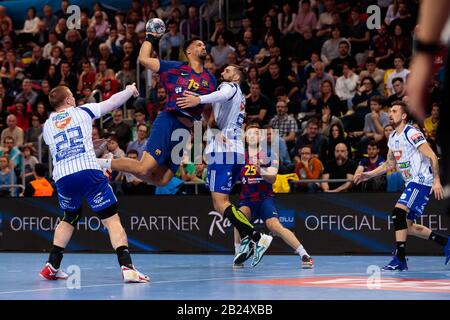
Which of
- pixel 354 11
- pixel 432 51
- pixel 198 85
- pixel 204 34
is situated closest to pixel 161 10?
pixel 204 34

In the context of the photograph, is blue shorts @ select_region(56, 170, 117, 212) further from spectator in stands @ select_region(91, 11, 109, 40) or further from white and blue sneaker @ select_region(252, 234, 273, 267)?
spectator in stands @ select_region(91, 11, 109, 40)

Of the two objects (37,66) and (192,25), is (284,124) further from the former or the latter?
(37,66)

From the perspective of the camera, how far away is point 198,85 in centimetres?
1109

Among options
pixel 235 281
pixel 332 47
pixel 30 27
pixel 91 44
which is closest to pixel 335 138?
pixel 332 47

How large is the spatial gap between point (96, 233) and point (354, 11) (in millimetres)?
7356

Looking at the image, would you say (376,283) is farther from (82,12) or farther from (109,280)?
(82,12)

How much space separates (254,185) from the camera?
12.2 m

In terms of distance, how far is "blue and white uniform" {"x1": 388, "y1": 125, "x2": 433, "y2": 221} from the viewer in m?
10.8

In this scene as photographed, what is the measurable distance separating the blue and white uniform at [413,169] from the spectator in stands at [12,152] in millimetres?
9764

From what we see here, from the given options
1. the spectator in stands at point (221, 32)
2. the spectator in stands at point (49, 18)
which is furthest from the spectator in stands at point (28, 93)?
the spectator in stands at point (221, 32)

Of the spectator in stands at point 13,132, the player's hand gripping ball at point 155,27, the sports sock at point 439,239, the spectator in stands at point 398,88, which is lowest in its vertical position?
the spectator in stands at point 13,132

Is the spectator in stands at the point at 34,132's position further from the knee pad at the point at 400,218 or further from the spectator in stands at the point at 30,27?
the knee pad at the point at 400,218

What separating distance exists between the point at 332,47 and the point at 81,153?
9846 mm

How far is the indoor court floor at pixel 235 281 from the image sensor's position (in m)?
8.05
